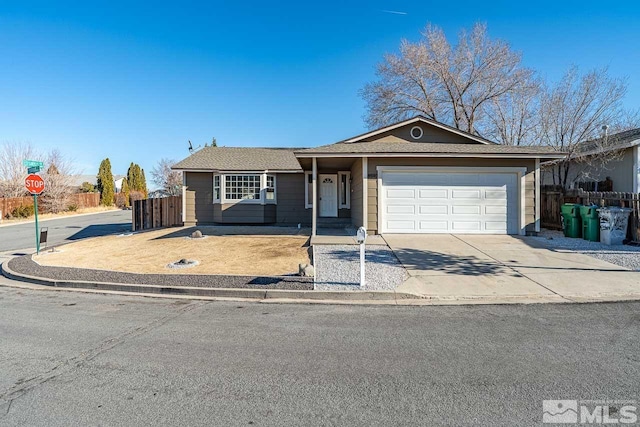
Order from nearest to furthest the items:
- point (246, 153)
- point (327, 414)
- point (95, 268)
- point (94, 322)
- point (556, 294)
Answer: point (327, 414)
point (94, 322)
point (556, 294)
point (95, 268)
point (246, 153)

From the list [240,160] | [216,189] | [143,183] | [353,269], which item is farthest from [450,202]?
[143,183]

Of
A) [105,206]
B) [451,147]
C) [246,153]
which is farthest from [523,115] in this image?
[105,206]

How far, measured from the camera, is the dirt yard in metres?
8.80

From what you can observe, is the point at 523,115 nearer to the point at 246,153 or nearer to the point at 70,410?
the point at 246,153

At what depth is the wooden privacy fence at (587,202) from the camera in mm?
10742

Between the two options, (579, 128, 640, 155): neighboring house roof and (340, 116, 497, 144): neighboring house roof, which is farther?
(579, 128, 640, 155): neighboring house roof

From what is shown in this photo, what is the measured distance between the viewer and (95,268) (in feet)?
29.7

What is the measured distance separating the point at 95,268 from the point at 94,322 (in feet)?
14.5

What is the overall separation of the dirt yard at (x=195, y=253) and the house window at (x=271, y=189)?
352 cm

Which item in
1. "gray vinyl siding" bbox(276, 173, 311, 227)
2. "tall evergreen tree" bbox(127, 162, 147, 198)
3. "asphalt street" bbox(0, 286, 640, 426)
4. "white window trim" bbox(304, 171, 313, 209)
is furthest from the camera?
"tall evergreen tree" bbox(127, 162, 147, 198)

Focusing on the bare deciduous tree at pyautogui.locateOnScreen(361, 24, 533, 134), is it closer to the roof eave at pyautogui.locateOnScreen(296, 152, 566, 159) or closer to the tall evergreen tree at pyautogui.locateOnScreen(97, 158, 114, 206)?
the roof eave at pyautogui.locateOnScreen(296, 152, 566, 159)
